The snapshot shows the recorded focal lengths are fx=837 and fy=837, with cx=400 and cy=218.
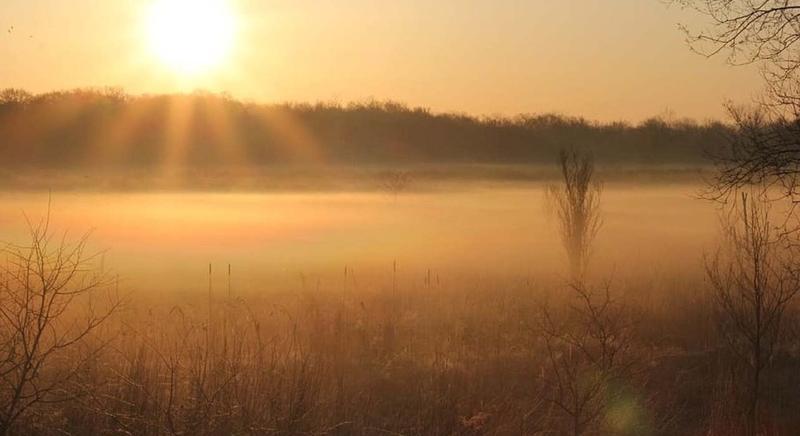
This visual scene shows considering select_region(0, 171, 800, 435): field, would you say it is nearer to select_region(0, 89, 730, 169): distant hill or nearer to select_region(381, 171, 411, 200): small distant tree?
select_region(381, 171, 411, 200): small distant tree

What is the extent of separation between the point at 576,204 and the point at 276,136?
7964cm

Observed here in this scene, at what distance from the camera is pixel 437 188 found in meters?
78.6

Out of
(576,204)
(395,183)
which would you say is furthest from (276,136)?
(576,204)

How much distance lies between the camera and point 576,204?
58.7 feet

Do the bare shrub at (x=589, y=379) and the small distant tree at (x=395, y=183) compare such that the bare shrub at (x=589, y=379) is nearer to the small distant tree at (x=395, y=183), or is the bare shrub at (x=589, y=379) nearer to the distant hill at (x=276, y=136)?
the small distant tree at (x=395, y=183)

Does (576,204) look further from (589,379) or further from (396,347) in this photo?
(589,379)

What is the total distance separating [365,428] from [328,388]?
4.15 feet

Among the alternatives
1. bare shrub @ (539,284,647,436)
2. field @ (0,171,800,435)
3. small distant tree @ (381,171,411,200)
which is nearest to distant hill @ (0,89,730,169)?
small distant tree @ (381,171,411,200)

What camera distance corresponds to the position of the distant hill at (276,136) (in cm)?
8556

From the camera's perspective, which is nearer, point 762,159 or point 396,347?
point 762,159

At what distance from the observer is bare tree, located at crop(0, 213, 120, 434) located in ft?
22.5

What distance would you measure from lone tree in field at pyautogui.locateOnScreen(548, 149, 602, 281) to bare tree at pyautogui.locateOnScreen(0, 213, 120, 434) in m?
9.94

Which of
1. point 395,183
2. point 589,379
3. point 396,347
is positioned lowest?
point 396,347

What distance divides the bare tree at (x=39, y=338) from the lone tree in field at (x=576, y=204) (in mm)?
9940
